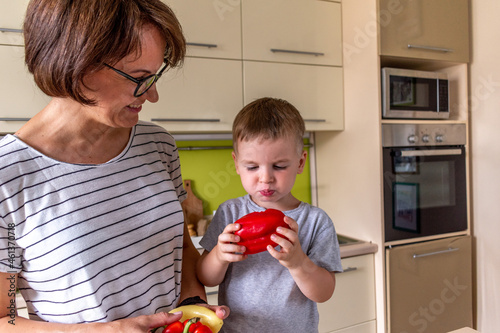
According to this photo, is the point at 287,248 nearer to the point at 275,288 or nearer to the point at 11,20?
the point at 275,288

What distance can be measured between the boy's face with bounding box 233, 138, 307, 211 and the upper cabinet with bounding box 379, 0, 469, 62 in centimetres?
129

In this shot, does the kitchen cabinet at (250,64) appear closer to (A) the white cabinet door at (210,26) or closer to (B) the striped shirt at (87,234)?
(A) the white cabinet door at (210,26)

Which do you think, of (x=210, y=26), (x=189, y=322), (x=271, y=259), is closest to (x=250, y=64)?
(x=210, y=26)

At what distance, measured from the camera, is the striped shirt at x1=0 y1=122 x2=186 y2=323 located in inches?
26.1

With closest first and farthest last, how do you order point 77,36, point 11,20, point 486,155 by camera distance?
point 77,36 → point 11,20 → point 486,155

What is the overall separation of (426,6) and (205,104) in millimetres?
1244

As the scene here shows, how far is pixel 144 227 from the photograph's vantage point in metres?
0.77

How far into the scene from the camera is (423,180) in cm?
210

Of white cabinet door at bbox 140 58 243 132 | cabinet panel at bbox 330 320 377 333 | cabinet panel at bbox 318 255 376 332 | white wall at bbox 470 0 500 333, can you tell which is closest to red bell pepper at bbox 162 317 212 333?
white cabinet door at bbox 140 58 243 132

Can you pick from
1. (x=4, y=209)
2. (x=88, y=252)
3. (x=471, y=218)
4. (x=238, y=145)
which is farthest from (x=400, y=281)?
(x=4, y=209)

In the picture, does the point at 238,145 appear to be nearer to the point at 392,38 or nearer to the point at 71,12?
the point at 71,12

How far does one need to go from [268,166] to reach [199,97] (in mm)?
1063

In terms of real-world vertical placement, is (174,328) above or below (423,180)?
below

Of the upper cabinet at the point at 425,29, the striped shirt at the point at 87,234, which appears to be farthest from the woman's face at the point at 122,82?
the upper cabinet at the point at 425,29
